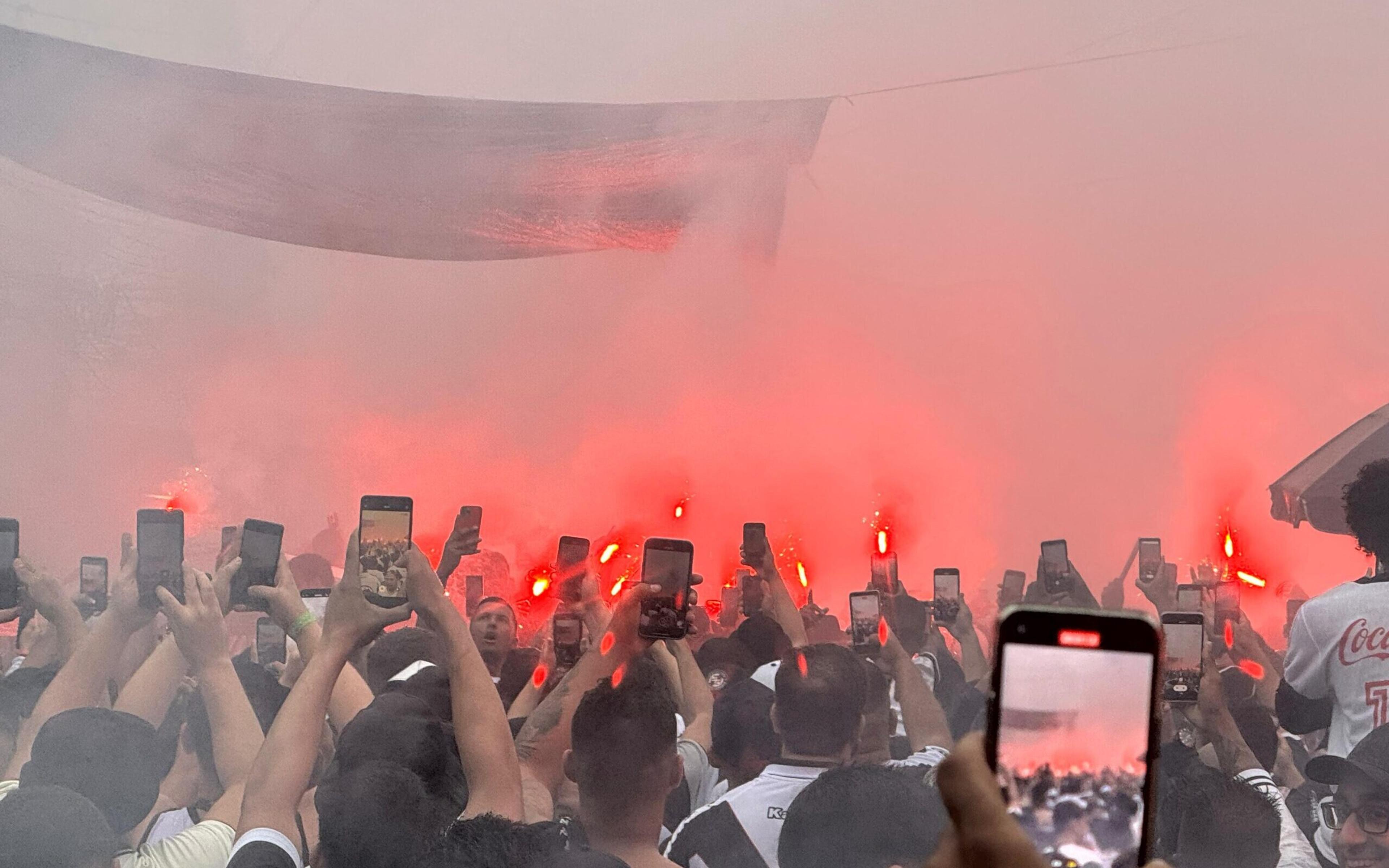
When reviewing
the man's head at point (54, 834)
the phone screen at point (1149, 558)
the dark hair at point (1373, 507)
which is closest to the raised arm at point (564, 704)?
the man's head at point (54, 834)

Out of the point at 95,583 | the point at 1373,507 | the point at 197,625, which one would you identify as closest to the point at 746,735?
the point at 197,625

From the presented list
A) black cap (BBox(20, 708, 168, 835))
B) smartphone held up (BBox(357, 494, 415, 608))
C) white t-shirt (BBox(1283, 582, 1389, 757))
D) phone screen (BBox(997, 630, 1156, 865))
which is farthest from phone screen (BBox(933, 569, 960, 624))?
phone screen (BBox(997, 630, 1156, 865))

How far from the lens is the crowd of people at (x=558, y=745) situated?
134 cm

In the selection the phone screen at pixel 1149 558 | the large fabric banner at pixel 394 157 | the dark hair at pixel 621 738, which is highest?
the large fabric banner at pixel 394 157

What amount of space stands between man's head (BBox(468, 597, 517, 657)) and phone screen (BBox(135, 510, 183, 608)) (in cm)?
71

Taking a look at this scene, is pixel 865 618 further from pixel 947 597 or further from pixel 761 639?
pixel 947 597

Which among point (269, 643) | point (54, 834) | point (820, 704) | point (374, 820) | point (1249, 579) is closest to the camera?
point (374, 820)

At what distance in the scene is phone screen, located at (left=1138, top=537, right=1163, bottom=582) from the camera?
3246mm

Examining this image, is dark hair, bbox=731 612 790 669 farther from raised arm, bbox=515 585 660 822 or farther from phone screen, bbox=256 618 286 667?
phone screen, bbox=256 618 286 667

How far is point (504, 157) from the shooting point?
15.0ft

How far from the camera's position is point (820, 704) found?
1.77 meters

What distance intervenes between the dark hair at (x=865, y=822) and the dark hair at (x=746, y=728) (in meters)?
0.63

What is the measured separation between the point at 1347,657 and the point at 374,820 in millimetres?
1641

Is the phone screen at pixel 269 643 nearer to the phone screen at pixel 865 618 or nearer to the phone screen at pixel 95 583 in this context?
the phone screen at pixel 95 583
